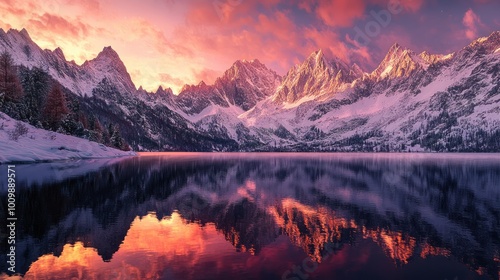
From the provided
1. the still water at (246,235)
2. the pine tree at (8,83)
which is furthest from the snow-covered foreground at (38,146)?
the still water at (246,235)

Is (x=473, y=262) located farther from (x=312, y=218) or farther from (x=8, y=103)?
(x=8, y=103)

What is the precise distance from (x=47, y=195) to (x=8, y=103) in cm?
7575

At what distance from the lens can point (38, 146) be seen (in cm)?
9538

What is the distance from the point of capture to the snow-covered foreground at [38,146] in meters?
80.1

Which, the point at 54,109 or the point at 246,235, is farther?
the point at 54,109

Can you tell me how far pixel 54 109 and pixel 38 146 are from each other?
108 ft

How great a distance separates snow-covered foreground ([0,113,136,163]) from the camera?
80125 millimetres

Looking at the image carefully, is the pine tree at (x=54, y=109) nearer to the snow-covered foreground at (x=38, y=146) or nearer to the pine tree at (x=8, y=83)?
the snow-covered foreground at (x=38, y=146)

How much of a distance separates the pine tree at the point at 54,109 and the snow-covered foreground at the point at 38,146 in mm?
10590

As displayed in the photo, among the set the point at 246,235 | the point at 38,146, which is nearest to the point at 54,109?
the point at 38,146

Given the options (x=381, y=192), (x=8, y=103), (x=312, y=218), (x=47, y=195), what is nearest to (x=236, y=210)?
(x=312, y=218)

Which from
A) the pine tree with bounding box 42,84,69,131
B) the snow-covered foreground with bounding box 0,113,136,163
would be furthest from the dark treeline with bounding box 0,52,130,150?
the snow-covered foreground with bounding box 0,113,136,163

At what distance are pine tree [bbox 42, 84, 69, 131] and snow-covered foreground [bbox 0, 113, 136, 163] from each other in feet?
34.7

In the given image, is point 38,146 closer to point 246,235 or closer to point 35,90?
point 35,90
